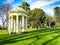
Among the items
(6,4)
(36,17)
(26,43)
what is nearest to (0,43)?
(26,43)

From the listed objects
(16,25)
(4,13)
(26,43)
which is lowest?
(26,43)

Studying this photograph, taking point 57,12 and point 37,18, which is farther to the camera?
point 57,12

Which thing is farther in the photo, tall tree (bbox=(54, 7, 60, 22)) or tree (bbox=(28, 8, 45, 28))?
tall tree (bbox=(54, 7, 60, 22))

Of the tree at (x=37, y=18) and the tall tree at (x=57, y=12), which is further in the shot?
the tall tree at (x=57, y=12)

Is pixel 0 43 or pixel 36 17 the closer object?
pixel 0 43

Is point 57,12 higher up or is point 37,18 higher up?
point 57,12

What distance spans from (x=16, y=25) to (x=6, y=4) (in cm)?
1323

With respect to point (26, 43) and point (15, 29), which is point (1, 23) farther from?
point (26, 43)

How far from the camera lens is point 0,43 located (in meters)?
8.89

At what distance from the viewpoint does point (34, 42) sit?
8977 millimetres

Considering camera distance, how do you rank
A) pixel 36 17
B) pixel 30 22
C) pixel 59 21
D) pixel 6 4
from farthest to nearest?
pixel 59 21
pixel 30 22
pixel 36 17
pixel 6 4

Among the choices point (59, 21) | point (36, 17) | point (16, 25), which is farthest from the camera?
point (59, 21)

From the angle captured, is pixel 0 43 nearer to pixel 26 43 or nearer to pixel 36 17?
pixel 26 43

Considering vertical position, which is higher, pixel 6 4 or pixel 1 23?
pixel 6 4
